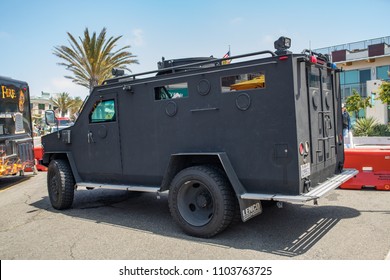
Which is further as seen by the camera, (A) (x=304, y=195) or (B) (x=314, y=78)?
(B) (x=314, y=78)

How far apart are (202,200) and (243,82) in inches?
68.0

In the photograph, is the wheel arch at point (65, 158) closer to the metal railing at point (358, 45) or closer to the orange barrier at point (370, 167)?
the orange barrier at point (370, 167)

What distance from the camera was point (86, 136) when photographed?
21.6 ft

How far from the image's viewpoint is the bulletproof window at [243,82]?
15.0ft

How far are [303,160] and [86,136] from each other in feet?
13.3

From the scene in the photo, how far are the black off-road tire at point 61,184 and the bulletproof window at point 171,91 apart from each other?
2621 mm

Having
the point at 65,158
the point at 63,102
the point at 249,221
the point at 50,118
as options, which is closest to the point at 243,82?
the point at 249,221

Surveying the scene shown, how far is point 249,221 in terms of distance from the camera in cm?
562

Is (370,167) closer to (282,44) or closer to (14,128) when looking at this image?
(282,44)

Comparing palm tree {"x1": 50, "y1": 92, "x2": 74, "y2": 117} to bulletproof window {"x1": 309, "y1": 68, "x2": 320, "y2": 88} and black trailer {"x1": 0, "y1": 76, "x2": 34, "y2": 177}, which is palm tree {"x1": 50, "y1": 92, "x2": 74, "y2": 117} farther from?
bulletproof window {"x1": 309, "y1": 68, "x2": 320, "y2": 88}

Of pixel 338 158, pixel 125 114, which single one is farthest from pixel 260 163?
pixel 125 114

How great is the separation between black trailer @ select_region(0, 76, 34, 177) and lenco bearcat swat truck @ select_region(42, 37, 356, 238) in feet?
16.3

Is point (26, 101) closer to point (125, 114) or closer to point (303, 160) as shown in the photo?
point (125, 114)

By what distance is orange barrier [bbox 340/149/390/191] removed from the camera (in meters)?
7.30
